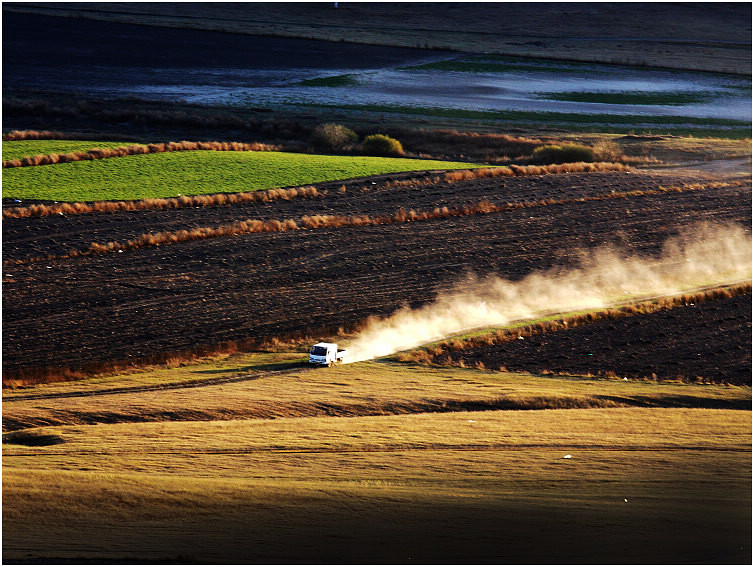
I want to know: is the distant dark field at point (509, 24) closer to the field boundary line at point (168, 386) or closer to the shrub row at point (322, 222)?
the shrub row at point (322, 222)

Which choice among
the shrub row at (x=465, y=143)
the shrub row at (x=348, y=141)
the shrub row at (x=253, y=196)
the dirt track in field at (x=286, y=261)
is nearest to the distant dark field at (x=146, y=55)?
the shrub row at (x=348, y=141)

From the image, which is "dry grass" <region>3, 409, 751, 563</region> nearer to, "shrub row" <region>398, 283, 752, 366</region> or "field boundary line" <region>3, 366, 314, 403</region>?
"field boundary line" <region>3, 366, 314, 403</region>

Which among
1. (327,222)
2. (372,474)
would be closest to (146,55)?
(327,222)

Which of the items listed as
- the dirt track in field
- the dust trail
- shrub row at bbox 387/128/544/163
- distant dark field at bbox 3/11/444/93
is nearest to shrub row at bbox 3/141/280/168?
the dirt track in field

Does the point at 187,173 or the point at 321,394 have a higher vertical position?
the point at 187,173

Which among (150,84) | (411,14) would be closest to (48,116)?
(150,84)

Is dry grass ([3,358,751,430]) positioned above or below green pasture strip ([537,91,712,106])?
below

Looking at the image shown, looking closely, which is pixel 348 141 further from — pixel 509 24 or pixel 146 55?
pixel 509 24
